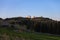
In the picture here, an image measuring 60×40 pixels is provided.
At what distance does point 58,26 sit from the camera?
101ft

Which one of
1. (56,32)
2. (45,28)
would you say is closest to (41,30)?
(45,28)

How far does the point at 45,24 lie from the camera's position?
32094 millimetres

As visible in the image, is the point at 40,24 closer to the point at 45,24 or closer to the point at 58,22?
the point at 45,24

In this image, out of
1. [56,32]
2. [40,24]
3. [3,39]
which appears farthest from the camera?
[40,24]

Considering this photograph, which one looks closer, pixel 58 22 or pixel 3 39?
pixel 3 39

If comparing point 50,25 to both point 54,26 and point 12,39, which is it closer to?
point 54,26

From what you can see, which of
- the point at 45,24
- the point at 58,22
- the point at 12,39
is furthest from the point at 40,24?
the point at 12,39

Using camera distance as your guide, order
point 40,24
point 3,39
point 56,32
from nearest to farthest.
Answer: point 3,39 → point 56,32 → point 40,24

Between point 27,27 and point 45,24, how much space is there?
3.99 meters

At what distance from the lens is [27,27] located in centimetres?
3466

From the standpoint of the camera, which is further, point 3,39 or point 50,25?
point 50,25

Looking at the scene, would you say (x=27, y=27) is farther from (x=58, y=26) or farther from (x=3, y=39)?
(x=3, y=39)

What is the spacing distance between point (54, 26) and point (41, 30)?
2.38 metres

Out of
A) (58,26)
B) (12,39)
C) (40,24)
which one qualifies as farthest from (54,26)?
(12,39)
